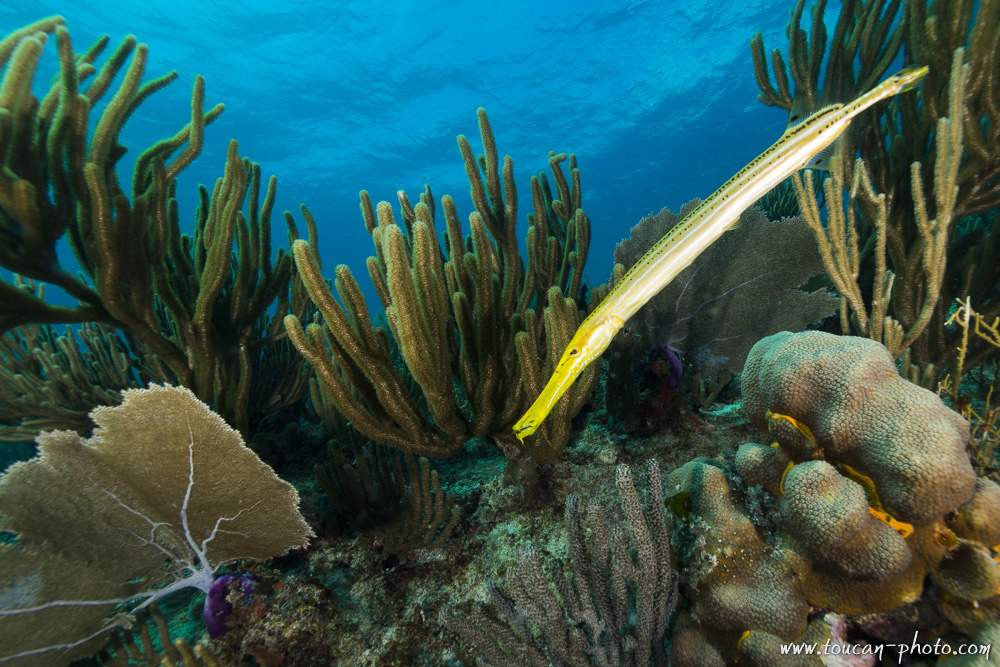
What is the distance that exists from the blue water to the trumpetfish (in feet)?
135

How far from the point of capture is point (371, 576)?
3098mm

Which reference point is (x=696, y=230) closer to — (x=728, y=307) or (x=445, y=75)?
(x=728, y=307)

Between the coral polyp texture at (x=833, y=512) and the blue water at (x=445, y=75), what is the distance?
4118cm

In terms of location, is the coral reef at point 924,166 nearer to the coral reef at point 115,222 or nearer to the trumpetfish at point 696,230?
the trumpetfish at point 696,230

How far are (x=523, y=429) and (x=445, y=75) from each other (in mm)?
52557

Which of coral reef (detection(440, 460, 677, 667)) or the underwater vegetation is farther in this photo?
coral reef (detection(440, 460, 677, 667))

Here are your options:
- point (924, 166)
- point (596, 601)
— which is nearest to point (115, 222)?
point (596, 601)

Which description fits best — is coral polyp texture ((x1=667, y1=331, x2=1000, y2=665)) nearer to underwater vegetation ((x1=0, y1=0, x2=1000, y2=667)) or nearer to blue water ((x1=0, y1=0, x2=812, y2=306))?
underwater vegetation ((x1=0, y1=0, x2=1000, y2=667))

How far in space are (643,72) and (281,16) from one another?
3639 centimetres

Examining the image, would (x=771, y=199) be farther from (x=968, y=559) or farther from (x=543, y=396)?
(x=543, y=396)

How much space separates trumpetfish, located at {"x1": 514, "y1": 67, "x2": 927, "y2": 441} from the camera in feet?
5.18

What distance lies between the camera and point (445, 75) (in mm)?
44906

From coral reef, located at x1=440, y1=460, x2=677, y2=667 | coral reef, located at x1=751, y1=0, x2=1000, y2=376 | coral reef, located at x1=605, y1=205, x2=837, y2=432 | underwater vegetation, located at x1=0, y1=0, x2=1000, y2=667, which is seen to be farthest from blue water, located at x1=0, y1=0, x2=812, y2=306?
coral reef, located at x1=440, y1=460, x2=677, y2=667

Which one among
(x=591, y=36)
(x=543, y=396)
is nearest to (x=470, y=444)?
(x=543, y=396)
